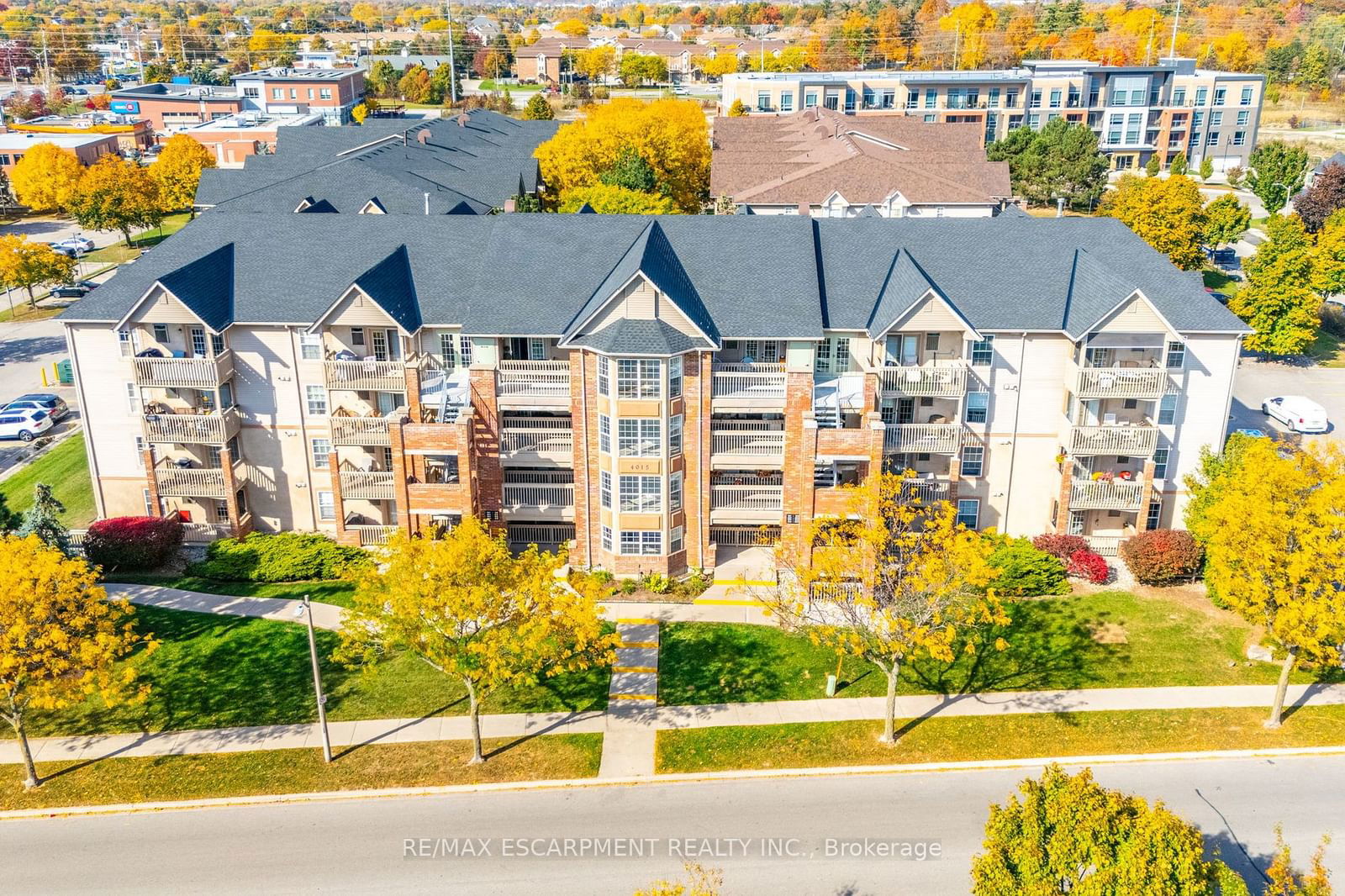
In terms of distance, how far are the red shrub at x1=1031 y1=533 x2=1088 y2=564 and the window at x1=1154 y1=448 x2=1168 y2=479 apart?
4786 mm

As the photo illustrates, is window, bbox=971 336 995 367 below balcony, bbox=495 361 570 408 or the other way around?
the other way around

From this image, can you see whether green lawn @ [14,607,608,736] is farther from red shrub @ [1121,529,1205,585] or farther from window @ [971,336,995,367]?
red shrub @ [1121,529,1205,585]

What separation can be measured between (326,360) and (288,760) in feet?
57.5

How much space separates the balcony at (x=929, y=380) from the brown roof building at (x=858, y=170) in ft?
73.5

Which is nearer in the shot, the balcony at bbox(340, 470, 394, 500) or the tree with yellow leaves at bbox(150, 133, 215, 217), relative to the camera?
the balcony at bbox(340, 470, 394, 500)

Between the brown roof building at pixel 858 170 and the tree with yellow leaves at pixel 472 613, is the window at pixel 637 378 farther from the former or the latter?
the brown roof building at pixel 858 170

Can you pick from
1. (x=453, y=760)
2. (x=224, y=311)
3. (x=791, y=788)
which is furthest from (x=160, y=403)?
(x=791, y=788)

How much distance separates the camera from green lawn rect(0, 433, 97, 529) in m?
50.4

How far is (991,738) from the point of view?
112 ft

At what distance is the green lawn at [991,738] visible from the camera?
33438 mm

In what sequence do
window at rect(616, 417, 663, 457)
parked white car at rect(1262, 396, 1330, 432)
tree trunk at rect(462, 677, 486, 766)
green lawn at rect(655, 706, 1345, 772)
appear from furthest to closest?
1. parked white car at rect(1262, 396, 1330, 432)
2. window at rect(616, 417, 663, 457)
3. green lawn at rect(655, 706, 1345, 772)
4. tree trunk at rect(462, 677, 486, 766)

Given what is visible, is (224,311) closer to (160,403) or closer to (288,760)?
(160,403)

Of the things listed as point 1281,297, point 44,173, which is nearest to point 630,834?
point 1281,297

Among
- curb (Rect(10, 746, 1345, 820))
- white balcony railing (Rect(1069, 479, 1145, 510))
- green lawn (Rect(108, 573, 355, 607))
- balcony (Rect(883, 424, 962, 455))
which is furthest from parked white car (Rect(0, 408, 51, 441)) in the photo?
white balcony railing (Rect(1069, 479, 1145, 510))
